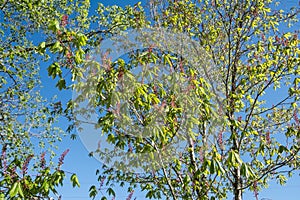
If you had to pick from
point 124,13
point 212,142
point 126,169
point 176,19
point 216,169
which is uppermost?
point 124,13

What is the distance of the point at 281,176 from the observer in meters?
8.20

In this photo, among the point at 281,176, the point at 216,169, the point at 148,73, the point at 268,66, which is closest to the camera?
the point at 216,169

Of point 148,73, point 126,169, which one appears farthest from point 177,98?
point 126,169

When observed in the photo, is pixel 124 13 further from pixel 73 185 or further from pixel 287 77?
pixel 73 185

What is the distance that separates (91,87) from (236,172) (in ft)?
12.1

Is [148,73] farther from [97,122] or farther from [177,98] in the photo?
[97,122]

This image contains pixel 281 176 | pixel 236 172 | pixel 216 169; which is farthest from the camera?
pixel 281 176

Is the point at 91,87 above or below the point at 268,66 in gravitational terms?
below

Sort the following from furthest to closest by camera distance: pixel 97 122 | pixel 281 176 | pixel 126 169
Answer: pixel 281 176, pixel 126 169, pixel 97 122

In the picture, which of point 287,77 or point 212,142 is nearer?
point 212,142

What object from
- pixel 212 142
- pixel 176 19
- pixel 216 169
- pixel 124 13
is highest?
pixel 124 13

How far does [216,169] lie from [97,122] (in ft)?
6.32

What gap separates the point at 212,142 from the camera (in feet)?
19.9

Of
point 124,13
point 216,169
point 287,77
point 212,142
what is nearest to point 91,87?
point 216,169
